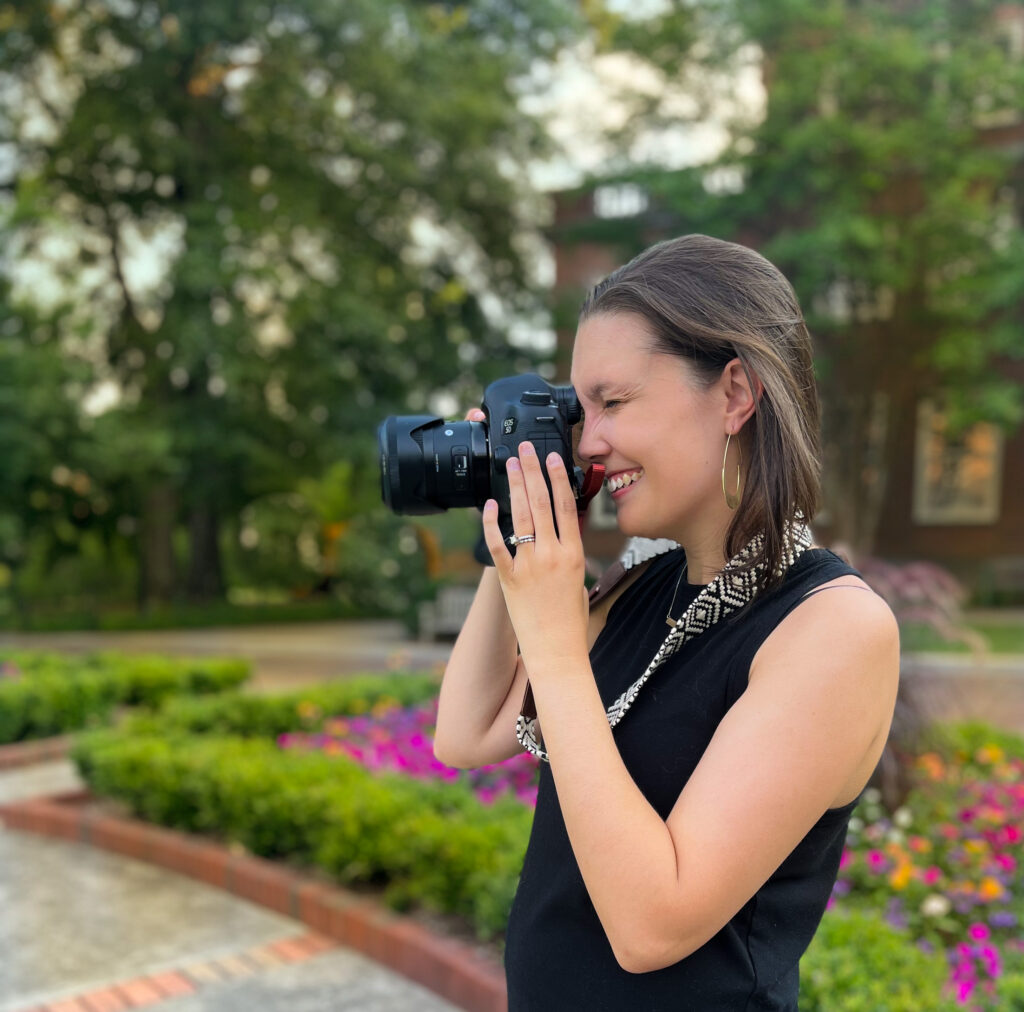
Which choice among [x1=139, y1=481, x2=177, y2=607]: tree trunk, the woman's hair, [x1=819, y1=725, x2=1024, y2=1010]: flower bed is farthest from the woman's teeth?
[x1=139, y1=481, x2=177, y2=607]: tree trunk

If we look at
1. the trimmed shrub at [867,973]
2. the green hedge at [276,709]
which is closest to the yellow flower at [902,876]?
the trimmed shrub at [867,973]

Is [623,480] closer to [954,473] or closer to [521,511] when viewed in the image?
[521,511]

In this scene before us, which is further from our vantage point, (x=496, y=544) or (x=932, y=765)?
(x=932, y=765)

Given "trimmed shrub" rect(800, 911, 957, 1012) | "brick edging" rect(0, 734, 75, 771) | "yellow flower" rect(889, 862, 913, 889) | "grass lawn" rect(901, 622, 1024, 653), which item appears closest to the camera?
"trimmed shrub" rect(800, 911, 957, 1012)

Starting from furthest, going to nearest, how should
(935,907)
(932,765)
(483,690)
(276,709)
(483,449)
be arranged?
(276,709) → (932,765) → (935,907) → (483,690) → (483,449)

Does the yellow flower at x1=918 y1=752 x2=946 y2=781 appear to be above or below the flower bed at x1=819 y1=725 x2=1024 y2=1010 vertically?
above

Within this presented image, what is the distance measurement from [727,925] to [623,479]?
468 millimetres

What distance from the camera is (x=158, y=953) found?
3.59 metres

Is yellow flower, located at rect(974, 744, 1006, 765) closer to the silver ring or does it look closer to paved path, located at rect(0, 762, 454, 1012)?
paved path, located at rect(0, 762, 454, 1012)

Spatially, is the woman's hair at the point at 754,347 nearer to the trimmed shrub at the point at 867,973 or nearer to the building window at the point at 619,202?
the trimmed shrub at the point at 867,973

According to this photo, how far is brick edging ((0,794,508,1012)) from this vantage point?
3.06 m

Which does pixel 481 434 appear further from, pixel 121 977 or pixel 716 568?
pixel 121 977

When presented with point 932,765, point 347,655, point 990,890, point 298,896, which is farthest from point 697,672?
point 347,655

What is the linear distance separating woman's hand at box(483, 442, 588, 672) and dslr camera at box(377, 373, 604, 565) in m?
0.03
